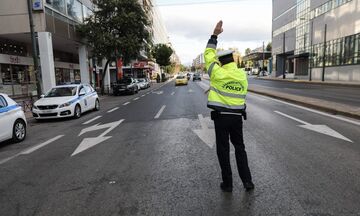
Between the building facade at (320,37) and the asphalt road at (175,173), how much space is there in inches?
1461

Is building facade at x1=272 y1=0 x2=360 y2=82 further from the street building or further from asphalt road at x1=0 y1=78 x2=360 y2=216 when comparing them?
asphalt road at x1=0 y1=78 x2=360 y2=216

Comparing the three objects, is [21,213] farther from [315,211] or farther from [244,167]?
[315,211]

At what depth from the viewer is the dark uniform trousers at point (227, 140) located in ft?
13.9

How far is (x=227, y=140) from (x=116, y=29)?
2619 cm

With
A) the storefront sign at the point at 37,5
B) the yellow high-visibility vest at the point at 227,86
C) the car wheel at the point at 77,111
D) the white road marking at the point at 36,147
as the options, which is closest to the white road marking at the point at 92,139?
the white road marking at the point at 36,147

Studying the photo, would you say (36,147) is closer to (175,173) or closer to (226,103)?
(175,173)

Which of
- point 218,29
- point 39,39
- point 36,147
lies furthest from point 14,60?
point 218,29

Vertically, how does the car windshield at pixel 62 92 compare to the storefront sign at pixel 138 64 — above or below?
below

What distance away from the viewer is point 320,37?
5069cm

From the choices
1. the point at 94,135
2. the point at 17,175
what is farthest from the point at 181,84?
the point at 17,175

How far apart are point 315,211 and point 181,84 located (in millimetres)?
41817

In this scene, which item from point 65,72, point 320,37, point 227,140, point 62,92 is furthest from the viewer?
point 320,37

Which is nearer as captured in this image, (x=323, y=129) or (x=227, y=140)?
(x=227, y=140)

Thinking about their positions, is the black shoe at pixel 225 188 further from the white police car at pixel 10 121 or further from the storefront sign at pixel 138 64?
the storefront sign at pixel 138 64
